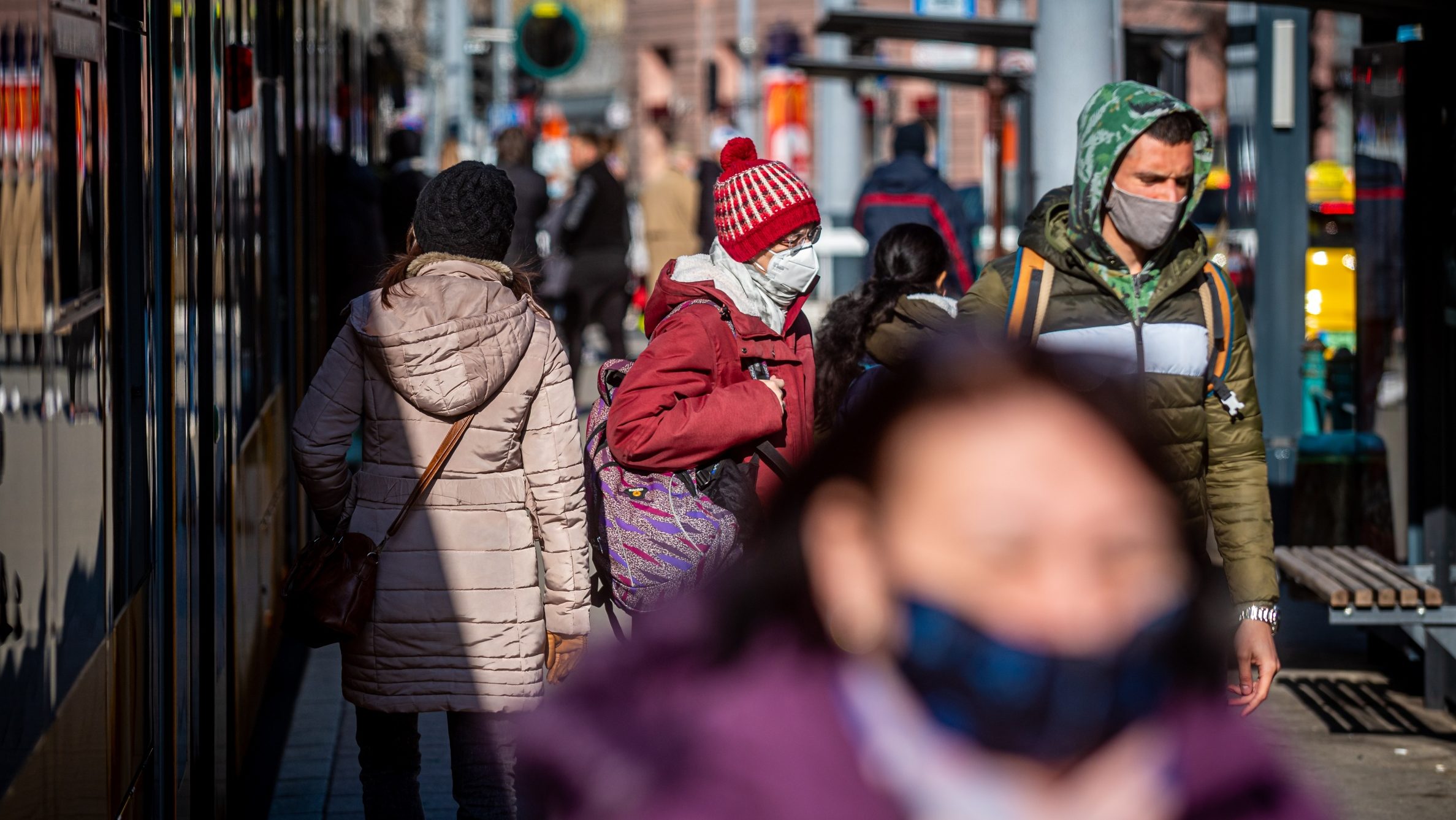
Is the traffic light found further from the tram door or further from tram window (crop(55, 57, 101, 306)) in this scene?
tram window (crop(55, 57, 101, 306))

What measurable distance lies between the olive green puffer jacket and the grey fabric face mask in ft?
0.26

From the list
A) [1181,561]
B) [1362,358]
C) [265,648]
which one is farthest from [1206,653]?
[1362,358]

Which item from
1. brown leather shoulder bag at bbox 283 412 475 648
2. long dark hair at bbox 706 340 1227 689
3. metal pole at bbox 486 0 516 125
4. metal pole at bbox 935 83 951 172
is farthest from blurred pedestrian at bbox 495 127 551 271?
metal pole at bbox 486 0 516 125

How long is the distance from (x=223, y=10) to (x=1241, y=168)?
622cm

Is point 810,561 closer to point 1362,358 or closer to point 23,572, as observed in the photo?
point 23,572

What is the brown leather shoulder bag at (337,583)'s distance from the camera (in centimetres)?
396

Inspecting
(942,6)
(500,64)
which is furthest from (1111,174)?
(500,64)

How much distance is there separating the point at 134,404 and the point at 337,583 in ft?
2.39

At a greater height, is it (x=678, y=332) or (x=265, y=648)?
(x=678, y=332)

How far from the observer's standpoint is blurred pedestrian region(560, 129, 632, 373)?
13.1 m

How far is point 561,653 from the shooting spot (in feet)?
14.0

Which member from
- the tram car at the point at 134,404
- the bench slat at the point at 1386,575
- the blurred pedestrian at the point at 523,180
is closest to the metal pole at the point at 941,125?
the blurred pedestrian at the point at 523,180

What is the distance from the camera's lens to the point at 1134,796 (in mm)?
1374

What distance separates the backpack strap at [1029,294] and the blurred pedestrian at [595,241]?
9.10m
